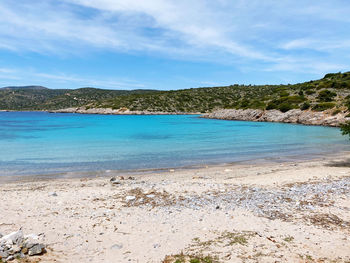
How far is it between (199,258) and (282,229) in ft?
10.7

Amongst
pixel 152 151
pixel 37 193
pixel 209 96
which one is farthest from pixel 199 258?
pixel 209 96

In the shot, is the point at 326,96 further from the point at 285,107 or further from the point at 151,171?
the point at 151,171

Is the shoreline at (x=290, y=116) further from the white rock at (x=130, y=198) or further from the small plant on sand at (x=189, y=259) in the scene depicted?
the small plant on sand at (x=189, y=259)

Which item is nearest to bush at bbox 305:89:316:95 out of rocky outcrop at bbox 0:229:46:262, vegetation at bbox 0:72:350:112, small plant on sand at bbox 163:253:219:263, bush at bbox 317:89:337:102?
vegetation at bbox 0:72:350:112

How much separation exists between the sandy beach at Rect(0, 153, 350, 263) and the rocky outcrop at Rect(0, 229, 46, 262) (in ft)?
0.74

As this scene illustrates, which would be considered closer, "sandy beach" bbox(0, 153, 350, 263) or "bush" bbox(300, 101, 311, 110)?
"sandy beach" bbox(0, 153, 350, 263)

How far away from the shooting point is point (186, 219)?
9.34 m

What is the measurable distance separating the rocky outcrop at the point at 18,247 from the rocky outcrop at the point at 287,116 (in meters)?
63.3

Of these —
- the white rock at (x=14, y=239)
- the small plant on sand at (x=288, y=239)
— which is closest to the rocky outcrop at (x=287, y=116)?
the small plant on sand at (x=288, y=239)

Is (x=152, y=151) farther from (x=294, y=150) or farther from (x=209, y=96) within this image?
(x=209, y=96)

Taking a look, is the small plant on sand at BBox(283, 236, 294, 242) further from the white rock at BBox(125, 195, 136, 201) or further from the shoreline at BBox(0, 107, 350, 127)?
the shoreline at BBox(0, 107, 350, 127)

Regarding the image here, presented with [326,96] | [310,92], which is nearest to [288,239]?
[326,96]

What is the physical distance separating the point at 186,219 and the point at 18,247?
16.5 ft

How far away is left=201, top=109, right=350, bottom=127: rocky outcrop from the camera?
62.1 metres
